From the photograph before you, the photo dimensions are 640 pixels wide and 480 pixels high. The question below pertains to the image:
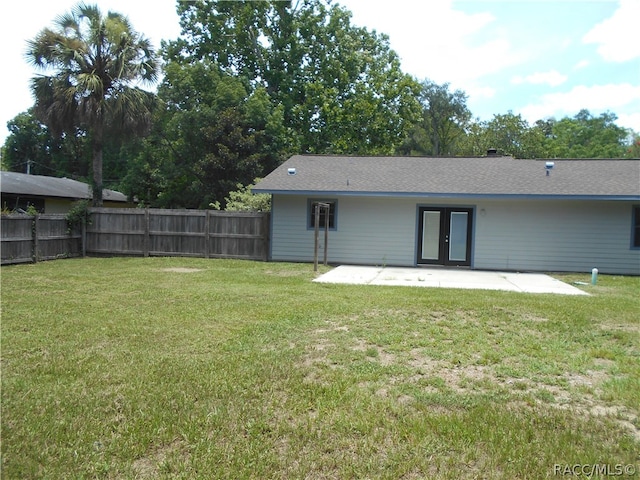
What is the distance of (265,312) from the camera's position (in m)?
7.16

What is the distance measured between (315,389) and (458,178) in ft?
40.7

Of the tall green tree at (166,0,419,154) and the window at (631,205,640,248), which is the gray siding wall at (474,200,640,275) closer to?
the window at (631,205,640,248)

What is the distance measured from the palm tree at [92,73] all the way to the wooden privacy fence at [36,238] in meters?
4.34

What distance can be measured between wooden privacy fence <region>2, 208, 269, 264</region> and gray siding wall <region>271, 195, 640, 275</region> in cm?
93

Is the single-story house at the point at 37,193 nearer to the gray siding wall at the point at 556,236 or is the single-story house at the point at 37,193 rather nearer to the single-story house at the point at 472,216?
the single-story house at the point at 472,216

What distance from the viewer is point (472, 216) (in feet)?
48.2

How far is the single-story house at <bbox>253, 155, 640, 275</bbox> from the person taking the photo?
45.8ft

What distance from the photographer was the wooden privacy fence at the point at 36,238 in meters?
13.4

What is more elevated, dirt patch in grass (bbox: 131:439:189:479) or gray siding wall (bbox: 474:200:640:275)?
gray siding wall (bbox: 474:200:640:275)

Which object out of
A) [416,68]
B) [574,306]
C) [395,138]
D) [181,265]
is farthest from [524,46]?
[416,68]

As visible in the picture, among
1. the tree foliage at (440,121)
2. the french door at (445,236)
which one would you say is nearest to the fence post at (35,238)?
the french door at (445,236)

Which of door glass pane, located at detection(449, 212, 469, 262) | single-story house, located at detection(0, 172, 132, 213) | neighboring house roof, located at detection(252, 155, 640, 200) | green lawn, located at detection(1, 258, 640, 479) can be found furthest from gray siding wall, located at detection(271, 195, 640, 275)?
single-story house, located at detection(0, 172, 132, 213)

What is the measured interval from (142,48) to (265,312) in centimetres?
1544

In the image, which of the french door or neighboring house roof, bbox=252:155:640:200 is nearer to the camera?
neighboring house roof, bbox=252:155:640:200
